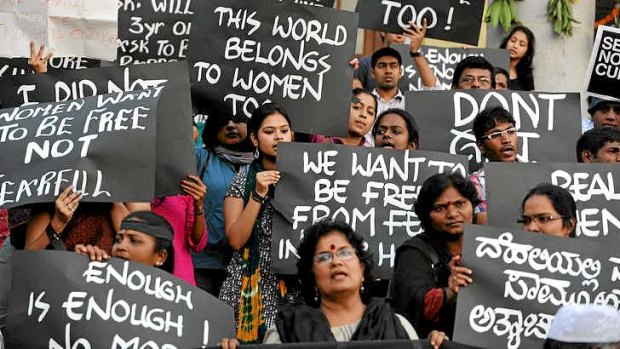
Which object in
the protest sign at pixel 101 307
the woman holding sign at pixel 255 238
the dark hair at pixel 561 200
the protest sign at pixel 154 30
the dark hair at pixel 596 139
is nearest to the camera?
the protest sign at pixel 101 307

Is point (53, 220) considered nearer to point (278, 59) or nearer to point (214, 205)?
point (214, 205)

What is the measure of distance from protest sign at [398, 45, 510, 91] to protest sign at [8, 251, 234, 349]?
461cm

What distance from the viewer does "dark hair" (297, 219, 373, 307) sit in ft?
25.1

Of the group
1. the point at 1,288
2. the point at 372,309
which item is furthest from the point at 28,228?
the point at 372,309

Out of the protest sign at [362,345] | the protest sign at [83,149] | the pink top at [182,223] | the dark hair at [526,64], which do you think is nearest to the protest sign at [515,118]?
the pink top at [182,223]

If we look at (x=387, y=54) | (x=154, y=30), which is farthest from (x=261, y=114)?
(x=387, y=54)

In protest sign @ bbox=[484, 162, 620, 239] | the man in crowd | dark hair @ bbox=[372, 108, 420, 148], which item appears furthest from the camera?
the man in crowd

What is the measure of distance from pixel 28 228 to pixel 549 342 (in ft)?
10.1

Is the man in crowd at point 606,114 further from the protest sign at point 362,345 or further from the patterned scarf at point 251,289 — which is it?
the protest sign at point 362,345

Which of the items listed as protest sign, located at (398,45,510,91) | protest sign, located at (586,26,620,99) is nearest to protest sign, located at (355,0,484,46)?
protest sign, located at (398,45,510,91)

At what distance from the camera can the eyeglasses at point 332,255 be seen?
25.1 feet

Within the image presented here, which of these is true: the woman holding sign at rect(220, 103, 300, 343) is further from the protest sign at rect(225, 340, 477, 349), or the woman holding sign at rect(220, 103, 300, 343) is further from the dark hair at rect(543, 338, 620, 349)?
the dark hair at rect(543, 338, 620, 349)

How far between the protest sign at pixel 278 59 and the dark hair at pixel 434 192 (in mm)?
1472

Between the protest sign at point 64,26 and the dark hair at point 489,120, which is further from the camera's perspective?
the protest sign at point 64,26
